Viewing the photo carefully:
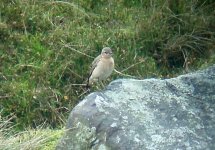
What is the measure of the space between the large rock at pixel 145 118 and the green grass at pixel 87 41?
12.9ft

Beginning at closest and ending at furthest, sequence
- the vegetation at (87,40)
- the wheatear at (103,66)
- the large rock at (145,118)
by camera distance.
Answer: the large rock at (145,118), the wheatear at (103,66), the vegetation at (87,40)

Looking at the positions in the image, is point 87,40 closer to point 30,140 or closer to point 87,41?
point 87,41

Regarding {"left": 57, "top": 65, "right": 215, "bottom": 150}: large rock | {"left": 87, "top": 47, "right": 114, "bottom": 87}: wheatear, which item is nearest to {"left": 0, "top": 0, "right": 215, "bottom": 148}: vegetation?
{"left": 87, "top": 47, "right": 114, "bottom": 87}: wheatear

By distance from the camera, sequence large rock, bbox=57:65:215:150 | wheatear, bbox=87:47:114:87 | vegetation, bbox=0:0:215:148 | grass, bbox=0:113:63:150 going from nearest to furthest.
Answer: large rock, bbox=57:65:215:150 < grass, bbox=0:113:63:150 < wheatear, bbox=87:47:114:87 < vegetation, bbox=0:0:215:148

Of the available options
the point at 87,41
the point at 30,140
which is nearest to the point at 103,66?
the point at 87,41

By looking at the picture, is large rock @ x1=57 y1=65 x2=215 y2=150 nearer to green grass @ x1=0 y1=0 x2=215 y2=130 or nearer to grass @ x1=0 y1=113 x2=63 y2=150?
grass @ x1=0 y1=113 x2=63 y2=150

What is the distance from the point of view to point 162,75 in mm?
11445

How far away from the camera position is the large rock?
6.27 metres

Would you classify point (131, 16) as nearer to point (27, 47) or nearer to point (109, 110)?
point (27, 47)

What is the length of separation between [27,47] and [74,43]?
709mm

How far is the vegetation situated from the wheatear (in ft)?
2.85

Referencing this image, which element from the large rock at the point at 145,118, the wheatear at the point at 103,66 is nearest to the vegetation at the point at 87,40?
the wheatear at the point at 103,66

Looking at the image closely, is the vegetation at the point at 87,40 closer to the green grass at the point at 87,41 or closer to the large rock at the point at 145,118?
the green grass at the point at 87,41

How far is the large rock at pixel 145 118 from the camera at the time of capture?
20.6 feet
